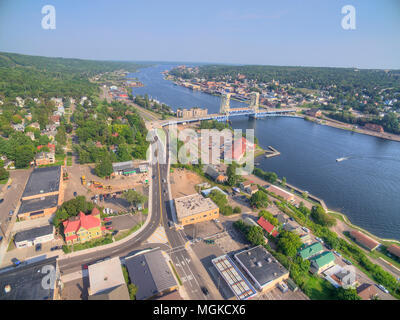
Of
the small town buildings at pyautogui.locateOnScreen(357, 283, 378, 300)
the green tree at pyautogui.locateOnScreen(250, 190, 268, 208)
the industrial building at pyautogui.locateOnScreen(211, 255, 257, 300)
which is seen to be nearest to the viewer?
the industrial building at pyautogui.locateOnScreen(211, 255, 257, 300)

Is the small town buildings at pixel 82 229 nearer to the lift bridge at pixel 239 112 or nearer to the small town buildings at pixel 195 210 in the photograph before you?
the small town buildings at pixel 195 210

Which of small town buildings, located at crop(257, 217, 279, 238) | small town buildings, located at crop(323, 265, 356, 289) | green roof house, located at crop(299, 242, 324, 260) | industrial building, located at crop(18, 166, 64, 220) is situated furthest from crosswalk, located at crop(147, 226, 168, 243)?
small town buildings, located at crop(323, 265, 356, 289)

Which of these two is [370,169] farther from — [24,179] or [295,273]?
[24,179]

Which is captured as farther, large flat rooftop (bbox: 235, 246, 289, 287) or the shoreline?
the shoreline

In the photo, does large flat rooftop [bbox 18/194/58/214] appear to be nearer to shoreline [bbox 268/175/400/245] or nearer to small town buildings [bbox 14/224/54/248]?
small town buildings [bbox 14/224/54/248]

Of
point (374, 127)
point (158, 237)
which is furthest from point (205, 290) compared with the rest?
point (374, 127)
